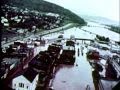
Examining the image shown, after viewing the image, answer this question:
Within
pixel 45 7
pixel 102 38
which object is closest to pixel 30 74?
pixel 45 7

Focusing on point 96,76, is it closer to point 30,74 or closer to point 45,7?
point 30,74

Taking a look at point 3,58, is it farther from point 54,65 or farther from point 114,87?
point 114,87

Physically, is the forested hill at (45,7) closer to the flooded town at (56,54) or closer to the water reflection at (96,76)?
the flooded town at (56,54)

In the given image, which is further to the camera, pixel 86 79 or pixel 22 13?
pixel 22 13

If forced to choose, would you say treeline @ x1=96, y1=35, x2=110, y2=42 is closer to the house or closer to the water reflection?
the water reflection

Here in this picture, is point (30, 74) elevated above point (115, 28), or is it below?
below

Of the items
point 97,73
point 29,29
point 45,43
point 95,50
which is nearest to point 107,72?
point 97,73
